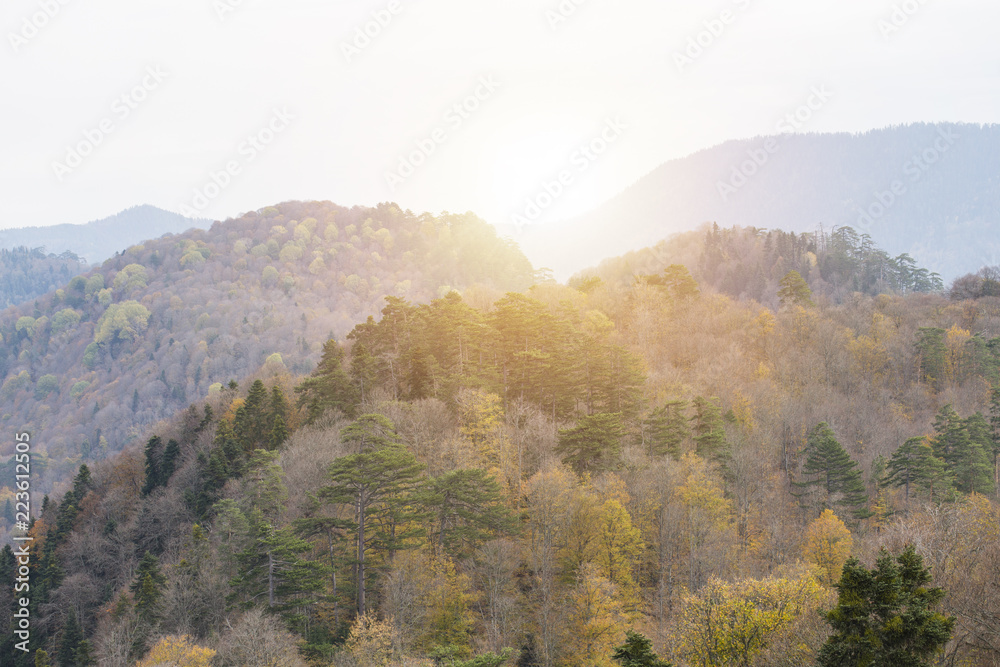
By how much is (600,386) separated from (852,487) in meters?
18.5

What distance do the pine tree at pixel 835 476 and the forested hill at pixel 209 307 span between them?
2513 inches

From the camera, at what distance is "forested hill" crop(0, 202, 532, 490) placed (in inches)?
4277

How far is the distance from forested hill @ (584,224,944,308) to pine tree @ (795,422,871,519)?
4587cm

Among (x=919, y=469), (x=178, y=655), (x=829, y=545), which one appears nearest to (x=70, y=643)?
(x=178, y=655)

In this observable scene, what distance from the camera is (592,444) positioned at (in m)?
35.1

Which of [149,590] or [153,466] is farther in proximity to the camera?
[153,466]

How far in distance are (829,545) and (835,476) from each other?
10.2m

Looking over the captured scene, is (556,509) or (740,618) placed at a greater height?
(556,509)

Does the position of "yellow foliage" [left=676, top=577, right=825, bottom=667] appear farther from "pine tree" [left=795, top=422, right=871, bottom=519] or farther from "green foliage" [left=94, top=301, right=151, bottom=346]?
"green foliage" [left=94, top=301, right=151, bottom=346]

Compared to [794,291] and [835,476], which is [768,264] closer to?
[794,291]

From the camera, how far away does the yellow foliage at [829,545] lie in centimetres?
3103

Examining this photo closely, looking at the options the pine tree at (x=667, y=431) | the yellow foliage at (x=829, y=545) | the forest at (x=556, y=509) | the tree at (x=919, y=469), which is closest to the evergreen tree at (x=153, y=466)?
the forest at (x=556, y=509)

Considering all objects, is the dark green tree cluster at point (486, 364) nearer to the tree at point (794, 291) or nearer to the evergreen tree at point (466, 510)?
the evergreen tree at point (466, 510)

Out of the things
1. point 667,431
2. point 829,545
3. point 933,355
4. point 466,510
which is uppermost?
point 933,355
